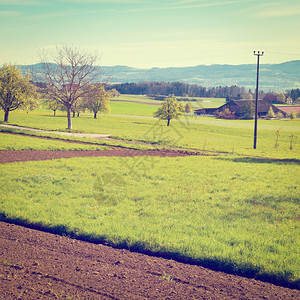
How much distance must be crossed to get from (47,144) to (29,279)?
24836mm

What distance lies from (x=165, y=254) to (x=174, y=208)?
398 centimetres

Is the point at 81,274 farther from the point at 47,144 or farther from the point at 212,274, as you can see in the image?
the point at 47,144

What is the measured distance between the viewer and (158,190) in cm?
1655

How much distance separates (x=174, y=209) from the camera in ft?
44.8

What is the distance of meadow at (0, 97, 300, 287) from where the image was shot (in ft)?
32.2

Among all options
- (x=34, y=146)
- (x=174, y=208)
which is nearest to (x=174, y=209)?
(x=174, y=208)

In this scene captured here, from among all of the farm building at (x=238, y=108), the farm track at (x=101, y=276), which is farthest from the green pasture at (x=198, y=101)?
the farm track at (x=101, y=276)

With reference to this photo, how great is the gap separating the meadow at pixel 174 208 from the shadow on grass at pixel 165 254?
29 millimetres

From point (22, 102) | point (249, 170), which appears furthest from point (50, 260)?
point (22, 102)

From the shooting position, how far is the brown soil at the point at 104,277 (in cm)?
745

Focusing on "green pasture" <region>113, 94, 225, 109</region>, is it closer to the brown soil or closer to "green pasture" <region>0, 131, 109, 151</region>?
"green pasture" <region>0, 131, 109, 151</region>

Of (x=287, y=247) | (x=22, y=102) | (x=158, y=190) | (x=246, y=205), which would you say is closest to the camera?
(x=287, y=247)

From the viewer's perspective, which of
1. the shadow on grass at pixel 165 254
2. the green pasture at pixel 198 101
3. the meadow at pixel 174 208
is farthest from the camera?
the green pasture at pixel 198 101

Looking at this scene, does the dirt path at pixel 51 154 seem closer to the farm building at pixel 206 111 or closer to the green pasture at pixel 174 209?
the green pasture at pixel 174 209
